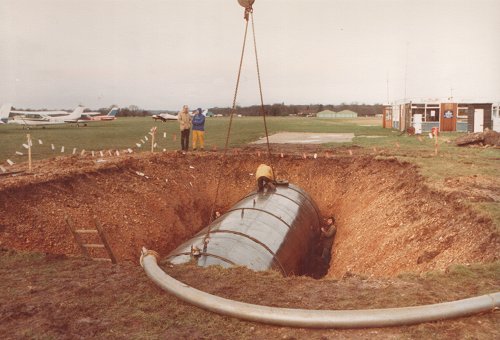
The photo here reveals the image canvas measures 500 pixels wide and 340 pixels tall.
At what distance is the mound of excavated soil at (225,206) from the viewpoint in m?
8.98

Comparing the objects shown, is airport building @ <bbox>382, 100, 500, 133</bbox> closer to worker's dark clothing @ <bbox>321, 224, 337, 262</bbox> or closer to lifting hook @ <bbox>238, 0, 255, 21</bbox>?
worker's dark clothing @ <bbox>321, 224, 337, 262</bbox>

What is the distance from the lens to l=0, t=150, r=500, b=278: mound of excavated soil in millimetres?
8977

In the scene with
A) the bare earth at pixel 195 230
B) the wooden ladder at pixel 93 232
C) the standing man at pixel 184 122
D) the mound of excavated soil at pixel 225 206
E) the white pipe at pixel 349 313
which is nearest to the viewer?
the white pipe at pixel 349 313

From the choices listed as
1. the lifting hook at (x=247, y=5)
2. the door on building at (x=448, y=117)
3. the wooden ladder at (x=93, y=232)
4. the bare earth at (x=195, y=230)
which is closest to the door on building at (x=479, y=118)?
the door on building at (x=448, y=117)

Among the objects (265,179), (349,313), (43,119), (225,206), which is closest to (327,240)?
(265,179)

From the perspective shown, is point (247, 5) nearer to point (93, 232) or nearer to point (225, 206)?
point (93, 232)

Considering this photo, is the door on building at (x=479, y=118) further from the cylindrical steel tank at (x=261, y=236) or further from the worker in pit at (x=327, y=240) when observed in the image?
the cylindrical steel tank at (x=261, y=236)

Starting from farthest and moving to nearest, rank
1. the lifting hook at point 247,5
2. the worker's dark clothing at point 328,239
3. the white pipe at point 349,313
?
the worker's dark clothing at point 328,239, the lifting hook at point 247,5, the white pipe at point 349,313

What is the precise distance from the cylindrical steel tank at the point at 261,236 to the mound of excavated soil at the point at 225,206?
1334 millimetres

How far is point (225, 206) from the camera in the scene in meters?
18.4

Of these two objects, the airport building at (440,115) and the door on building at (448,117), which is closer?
the airport building at (440,115)

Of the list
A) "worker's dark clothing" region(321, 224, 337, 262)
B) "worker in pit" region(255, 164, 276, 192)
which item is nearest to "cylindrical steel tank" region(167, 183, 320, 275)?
"worker in pit" region(255, 164, 276, 192)

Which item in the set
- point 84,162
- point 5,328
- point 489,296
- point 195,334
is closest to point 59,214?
point 84,162

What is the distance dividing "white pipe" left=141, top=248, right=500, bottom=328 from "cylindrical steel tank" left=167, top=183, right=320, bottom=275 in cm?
274
